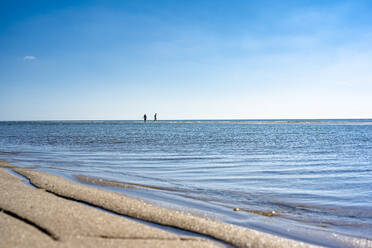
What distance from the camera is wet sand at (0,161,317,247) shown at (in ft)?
11.2

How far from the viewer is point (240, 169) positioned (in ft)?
36.0

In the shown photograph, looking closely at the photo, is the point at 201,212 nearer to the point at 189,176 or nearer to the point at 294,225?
the point at 294,225

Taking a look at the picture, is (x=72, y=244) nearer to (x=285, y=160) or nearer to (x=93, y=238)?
(x=93, y=238)

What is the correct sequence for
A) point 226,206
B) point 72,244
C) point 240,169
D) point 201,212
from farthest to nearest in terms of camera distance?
point 240,169 → point 226,206 → point 201,212 → point 72,244

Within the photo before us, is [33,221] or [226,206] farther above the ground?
[33,221]

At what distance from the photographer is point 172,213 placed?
482 cm

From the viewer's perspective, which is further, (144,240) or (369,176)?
(369,176)

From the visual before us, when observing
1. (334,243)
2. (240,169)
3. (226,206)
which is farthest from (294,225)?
(240,169)

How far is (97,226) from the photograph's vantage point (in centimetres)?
388

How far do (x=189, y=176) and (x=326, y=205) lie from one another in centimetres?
429

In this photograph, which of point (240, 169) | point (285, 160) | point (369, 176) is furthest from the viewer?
point (285, 160)

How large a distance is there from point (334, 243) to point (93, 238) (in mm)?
3318

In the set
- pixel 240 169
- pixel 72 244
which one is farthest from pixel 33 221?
pixel 240 169

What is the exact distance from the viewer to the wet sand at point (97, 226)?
342 cm
